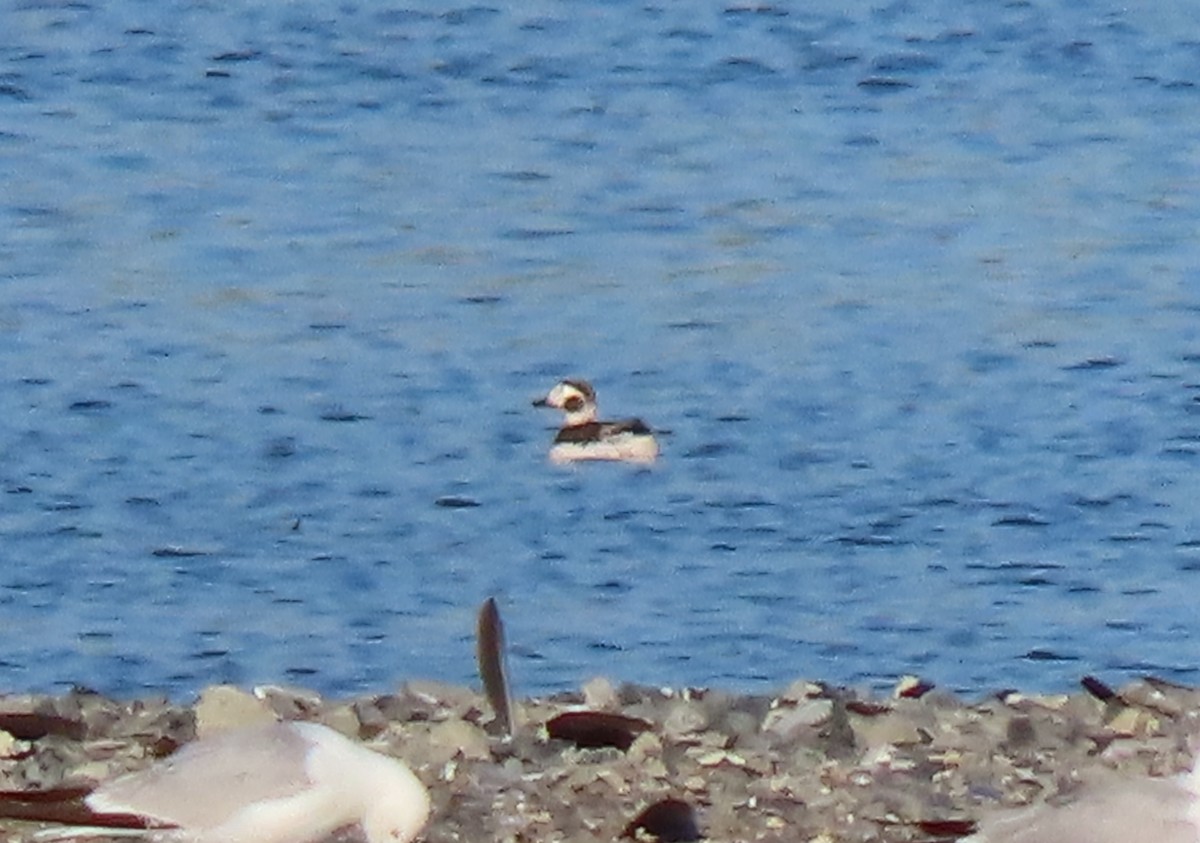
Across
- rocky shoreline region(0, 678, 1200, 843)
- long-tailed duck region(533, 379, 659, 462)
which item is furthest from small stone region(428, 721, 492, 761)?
long-tailed duck region(533, 379, 659, 462)

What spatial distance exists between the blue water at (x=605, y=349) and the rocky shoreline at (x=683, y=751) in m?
1.07

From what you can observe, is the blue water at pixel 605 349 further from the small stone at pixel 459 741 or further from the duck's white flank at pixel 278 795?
the duck's white flank at pixel 278 795

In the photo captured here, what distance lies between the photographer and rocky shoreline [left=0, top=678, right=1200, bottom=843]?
220 inches

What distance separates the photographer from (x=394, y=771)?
5328mm

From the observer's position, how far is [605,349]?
1090 cm

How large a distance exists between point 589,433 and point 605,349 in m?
1.73

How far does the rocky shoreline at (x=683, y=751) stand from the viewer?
5578 mm

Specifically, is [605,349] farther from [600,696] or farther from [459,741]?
[459,741]

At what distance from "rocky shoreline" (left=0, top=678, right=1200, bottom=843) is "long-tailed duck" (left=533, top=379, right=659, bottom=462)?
223 cm

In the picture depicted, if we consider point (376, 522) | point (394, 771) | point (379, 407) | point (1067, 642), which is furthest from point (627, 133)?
point (394, 771)

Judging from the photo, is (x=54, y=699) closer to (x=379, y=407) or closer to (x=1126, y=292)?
(x=379, y=407)

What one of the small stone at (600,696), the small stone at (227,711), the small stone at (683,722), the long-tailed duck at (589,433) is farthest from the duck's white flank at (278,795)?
the long-tailed duck at (589,433)

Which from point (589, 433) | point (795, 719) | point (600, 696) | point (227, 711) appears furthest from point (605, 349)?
point (795, 719)

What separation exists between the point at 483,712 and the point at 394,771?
1192 mm
